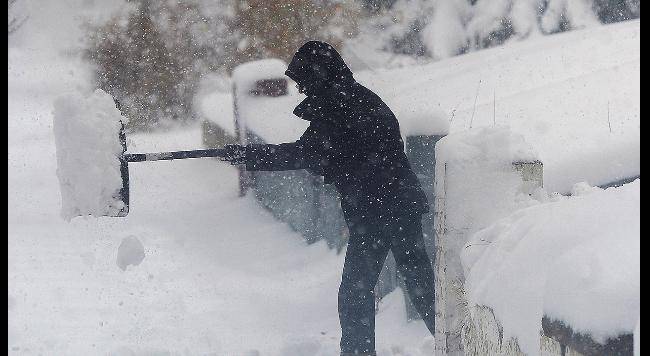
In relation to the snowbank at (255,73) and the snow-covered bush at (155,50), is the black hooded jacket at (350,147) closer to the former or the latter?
the snowbank at (255,73)

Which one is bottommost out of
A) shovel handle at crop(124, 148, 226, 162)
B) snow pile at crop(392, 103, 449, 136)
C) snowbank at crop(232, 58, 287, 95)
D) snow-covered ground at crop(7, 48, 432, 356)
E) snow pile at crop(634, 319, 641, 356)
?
snow-covered ground at crop(7, 48, 432, 356)

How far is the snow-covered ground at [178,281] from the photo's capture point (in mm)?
4055

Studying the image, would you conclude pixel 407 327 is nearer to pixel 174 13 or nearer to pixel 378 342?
pixel 378 342

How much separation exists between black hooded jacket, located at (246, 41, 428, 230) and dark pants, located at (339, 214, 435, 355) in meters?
0.07

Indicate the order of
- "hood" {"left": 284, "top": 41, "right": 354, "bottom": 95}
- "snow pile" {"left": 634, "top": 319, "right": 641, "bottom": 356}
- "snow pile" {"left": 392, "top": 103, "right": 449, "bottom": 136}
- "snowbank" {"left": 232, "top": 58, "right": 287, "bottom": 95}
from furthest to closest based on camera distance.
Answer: "snowbank" {"left": 232, "top": 58, "right": 287, "bottom": 95} → "snow pile" {"left": 392, "top": 103, "right": 449, "bottom": 136} → "hood" {"left": 284, "top": 41, "right": 354, "bottom": 95} → "snow pile" {"left": 634, "top": 319, "right": 641, "bottom": 356}

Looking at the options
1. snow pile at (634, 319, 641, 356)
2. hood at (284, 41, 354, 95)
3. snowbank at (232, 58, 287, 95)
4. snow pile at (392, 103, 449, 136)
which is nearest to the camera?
snow pile at (634, 319, 641, 356)

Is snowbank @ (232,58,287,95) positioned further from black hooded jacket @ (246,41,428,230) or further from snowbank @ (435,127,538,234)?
snowbank @ (435,127,538,234)

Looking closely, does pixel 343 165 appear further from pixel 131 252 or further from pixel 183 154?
pixel 131 252

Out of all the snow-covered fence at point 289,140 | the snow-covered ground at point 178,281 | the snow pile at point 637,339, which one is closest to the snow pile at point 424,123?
the snow-covered fence at point 289,140

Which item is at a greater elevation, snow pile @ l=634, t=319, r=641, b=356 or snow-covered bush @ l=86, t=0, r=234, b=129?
snow-covered bush @ l=86, t=0, r=234, b=129

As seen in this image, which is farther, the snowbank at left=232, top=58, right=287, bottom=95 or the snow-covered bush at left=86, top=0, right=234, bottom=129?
the snow-covered bush at left=86, top=0, right=234, bottom=129

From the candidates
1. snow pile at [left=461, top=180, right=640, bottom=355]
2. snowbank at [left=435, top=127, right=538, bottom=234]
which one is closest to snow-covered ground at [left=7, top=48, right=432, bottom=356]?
snowbank at [left=435, top=127, right=538, bottom=234]

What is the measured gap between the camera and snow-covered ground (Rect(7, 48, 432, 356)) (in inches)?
160

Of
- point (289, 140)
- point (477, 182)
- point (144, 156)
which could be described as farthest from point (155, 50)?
point (477, 182)
